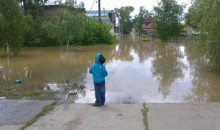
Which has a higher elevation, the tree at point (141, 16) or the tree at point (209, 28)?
the tree at point (141, 16)

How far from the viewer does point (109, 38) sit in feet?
155

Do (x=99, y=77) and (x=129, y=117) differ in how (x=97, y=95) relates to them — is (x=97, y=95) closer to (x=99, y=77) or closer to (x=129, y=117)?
(x=99, y=77)

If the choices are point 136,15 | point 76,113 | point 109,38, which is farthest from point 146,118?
point 136,15

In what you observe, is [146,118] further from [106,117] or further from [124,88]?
[124,88]

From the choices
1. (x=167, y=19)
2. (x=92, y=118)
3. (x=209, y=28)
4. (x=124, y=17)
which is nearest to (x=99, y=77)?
(x=92, y=118)

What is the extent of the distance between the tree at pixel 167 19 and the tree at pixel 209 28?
142 feet

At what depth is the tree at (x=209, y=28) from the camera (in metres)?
14.3

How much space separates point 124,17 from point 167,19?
65162 mm

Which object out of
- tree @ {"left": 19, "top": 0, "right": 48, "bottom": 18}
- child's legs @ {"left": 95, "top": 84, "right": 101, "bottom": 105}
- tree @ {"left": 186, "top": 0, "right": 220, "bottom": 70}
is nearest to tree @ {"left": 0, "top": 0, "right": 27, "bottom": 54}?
tree @ {"left": 186, "top": 0, "right": 220, "bottom": 70}

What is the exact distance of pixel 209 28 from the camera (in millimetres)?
14789

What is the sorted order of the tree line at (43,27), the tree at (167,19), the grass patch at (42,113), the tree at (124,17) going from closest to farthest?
the grass patch at (42,113)
the tree line at (43,27)
the tree at (167,19)
the tree at (124,17)

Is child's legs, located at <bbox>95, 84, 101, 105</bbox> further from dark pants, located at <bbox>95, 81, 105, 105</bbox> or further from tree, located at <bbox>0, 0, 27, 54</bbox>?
tree, located at <bbox>0, 0, 27, 54</bbox>

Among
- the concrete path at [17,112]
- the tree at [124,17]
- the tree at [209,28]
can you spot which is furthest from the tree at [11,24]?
the tree at [124,17]

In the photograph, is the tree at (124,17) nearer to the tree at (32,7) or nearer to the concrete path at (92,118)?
the tree at (32,7)
